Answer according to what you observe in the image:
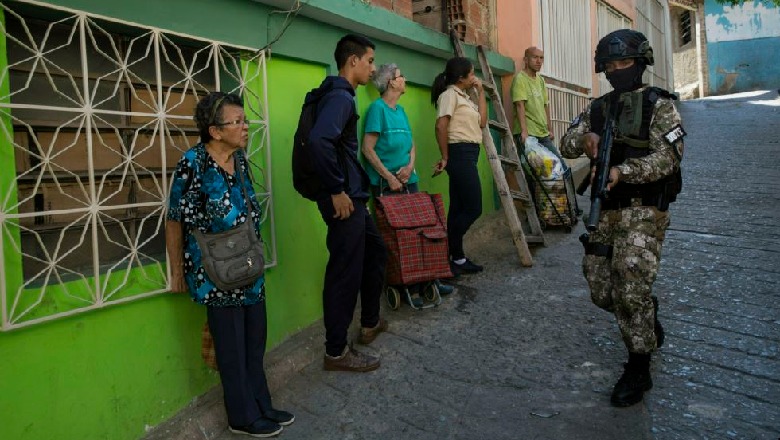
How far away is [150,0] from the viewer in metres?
2.95

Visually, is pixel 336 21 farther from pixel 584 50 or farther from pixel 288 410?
pixel 584 50

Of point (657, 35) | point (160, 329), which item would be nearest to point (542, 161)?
point (160, 329)

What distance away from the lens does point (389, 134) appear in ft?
15.1

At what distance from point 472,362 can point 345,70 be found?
6.05ft

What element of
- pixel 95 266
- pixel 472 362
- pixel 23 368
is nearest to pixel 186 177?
pixel 95 266

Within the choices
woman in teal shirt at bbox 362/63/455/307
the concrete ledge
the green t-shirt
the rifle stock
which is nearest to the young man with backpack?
the concrete ledge

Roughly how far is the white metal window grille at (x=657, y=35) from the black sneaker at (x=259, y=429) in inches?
512

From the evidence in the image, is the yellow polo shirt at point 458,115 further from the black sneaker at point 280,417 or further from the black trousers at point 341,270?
A: the black sneaker at point 280,417

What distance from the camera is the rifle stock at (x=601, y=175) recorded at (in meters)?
3.07

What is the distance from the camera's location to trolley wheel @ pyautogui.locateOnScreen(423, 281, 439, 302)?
4668 mm

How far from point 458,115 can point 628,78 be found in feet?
6.82

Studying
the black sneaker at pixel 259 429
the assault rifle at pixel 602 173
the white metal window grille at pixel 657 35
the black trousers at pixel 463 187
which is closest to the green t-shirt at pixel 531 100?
the black trousers at pixel 463 187

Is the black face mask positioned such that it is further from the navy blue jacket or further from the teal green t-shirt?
the teal green t-shirt

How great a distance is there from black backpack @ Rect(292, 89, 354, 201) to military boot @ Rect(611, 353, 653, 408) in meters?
1.74
